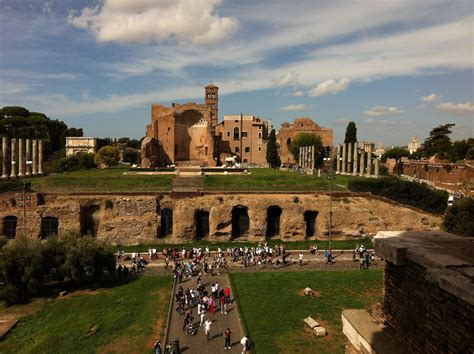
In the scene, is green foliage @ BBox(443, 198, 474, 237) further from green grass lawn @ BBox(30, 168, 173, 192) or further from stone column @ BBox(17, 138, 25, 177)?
stone column @ BBox(17, 138, 25, 177)

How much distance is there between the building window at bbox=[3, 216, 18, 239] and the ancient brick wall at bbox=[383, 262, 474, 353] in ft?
91.6

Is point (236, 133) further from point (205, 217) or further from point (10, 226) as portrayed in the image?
point (10, 226)

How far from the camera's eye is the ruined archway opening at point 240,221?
93.6 ft

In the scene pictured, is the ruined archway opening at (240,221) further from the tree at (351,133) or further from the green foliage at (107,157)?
the green foliage at (107,157)

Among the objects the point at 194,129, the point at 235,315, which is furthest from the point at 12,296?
the point at 194,129

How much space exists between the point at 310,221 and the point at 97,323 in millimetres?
17900

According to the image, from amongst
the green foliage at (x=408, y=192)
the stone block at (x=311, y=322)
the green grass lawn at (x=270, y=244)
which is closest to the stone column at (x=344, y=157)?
the green foliage at (x=408, y=192)

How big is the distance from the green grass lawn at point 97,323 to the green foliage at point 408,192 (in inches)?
708

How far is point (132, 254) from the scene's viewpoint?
23500 mm

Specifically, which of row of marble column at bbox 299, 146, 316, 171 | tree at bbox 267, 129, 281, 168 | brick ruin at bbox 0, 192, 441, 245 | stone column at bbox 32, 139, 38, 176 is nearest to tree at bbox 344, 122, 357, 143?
row of marble column at bbox 299, 146, 316, 171

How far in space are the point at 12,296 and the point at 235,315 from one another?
10624mm

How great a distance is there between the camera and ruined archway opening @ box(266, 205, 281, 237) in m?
28.8

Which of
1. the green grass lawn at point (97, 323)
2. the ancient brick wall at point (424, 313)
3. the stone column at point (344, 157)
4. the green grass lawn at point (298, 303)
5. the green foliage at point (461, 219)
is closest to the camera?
the ancient brick wall at point (424, 313)

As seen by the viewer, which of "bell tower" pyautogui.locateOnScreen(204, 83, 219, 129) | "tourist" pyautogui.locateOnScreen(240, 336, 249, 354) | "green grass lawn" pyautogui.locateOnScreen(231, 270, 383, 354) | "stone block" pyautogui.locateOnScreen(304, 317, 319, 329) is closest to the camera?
"tourist" pyautogui.locateOnScreen(240, 336, 249, 354)
